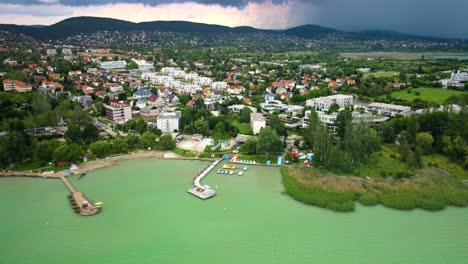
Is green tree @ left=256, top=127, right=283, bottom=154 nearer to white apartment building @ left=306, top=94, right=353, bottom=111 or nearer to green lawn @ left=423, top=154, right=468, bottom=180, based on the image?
green lawn @ left=423, top=154, right=468, bottom=180

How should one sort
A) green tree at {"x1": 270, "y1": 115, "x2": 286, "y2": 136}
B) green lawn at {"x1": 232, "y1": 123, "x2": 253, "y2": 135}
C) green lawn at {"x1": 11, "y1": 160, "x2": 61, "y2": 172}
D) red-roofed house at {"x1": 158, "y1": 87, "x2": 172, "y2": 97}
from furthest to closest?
red-roofed house at {"x1": 158, "y1": 87, "x2": 172, "y2": 97}, green lawn at {"x1": 232, "y1": 123, "x2": 253, "y2": 135}, green tree at {"x1": 270, "y1": 115, "x2": 286, "y2": 136}, green lawn at {"x1": 11, "y1": 160, "x2": 61, "y2": 172}

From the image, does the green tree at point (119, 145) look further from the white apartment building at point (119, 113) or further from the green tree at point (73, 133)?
the white apartment building at point (119, 113)

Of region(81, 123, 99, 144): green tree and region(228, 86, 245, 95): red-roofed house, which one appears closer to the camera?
region(81, 123, 99, 144): green tree

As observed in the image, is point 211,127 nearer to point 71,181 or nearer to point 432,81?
point 71,181

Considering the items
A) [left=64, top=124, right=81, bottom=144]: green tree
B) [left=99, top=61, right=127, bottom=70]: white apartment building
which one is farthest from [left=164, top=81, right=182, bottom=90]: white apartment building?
[left=64, top=124, right=81, bottom=144]: green tree

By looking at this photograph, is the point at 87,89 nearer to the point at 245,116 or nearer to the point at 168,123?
the point at 168,123

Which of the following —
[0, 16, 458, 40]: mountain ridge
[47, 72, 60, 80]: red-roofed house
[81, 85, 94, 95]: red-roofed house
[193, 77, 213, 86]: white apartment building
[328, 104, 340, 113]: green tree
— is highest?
[0, 16, 458, 40]: mountain ridge

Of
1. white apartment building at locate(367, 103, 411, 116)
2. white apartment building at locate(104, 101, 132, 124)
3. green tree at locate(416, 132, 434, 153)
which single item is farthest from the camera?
white apartment building at locate(367, 103, 411, 116)
